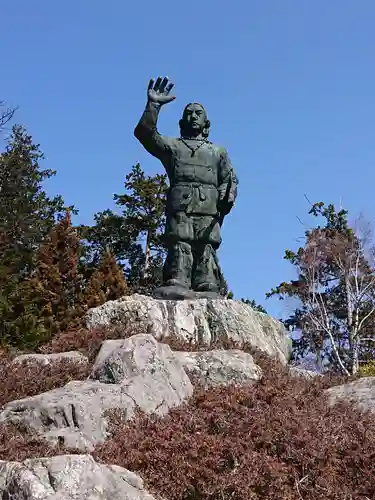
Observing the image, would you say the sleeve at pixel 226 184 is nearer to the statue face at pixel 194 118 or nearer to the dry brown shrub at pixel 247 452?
the statue face at pixel 194 118

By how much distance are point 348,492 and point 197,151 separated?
243 inches

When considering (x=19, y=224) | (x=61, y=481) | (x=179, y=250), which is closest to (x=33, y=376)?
(x=61, y=481)

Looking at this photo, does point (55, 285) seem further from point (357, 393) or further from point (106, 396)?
point (106, 396)

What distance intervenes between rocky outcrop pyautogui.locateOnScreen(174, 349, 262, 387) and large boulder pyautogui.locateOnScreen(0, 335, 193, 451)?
0.46 meters

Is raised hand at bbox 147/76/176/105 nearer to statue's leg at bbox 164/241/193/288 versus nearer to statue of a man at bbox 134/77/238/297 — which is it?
statue of a man at bbox 134/77/238/297

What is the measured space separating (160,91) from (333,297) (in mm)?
16364

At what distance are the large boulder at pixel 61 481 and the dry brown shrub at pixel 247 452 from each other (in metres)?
0.52

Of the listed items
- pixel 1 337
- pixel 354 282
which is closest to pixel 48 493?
pixel 1 337

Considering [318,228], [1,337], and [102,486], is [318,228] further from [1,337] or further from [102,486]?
[102,486]

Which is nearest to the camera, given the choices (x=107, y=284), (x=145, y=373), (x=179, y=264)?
(x=145, y=373)

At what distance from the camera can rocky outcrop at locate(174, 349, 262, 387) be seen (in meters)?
7.42

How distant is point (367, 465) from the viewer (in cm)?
529

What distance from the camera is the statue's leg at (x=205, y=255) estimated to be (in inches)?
390

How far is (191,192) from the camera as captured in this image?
32.9 ft
